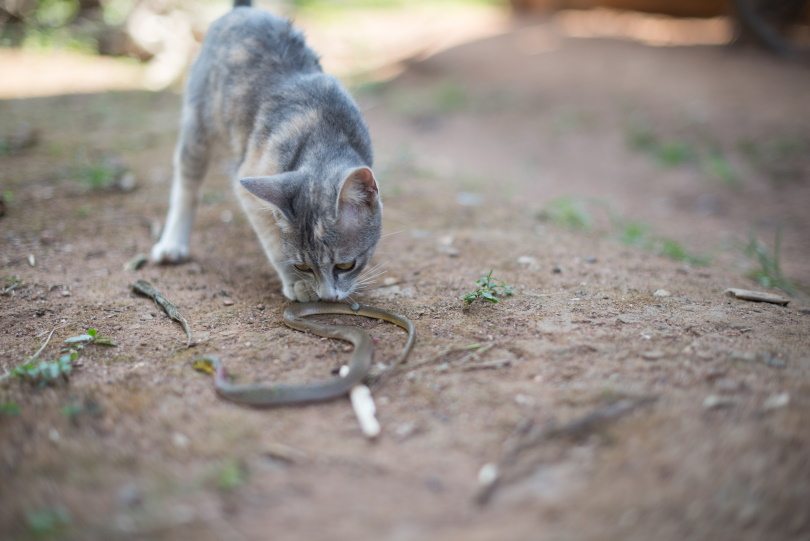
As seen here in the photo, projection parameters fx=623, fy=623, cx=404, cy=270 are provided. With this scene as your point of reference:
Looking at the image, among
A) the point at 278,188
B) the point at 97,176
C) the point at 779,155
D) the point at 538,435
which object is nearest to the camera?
the point at 538,435

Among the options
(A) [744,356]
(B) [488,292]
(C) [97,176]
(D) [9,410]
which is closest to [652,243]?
(B) [488,292]

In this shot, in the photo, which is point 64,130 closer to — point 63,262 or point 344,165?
point 63,262

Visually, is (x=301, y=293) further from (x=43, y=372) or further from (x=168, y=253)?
(x=43, y=372)

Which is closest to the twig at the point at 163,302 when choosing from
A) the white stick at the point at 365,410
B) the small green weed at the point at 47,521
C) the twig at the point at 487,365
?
the white stick at the point at 365,410

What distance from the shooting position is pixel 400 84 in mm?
10117

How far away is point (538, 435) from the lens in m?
2.37

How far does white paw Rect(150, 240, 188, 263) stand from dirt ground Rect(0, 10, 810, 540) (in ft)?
0.36

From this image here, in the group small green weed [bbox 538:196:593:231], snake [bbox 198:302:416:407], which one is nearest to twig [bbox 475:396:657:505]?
snake [bbox 198:302:416:407]

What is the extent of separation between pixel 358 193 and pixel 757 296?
2396mm

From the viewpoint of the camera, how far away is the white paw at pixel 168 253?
4211mm

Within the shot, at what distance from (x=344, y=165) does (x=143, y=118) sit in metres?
4.95

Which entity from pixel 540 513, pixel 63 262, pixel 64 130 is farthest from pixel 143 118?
pixel 540 513

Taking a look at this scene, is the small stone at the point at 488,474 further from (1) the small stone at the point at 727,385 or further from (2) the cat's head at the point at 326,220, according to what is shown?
(2) the cat's head at the point at 326,220

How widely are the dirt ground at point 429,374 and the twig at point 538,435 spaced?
0.07 ft
